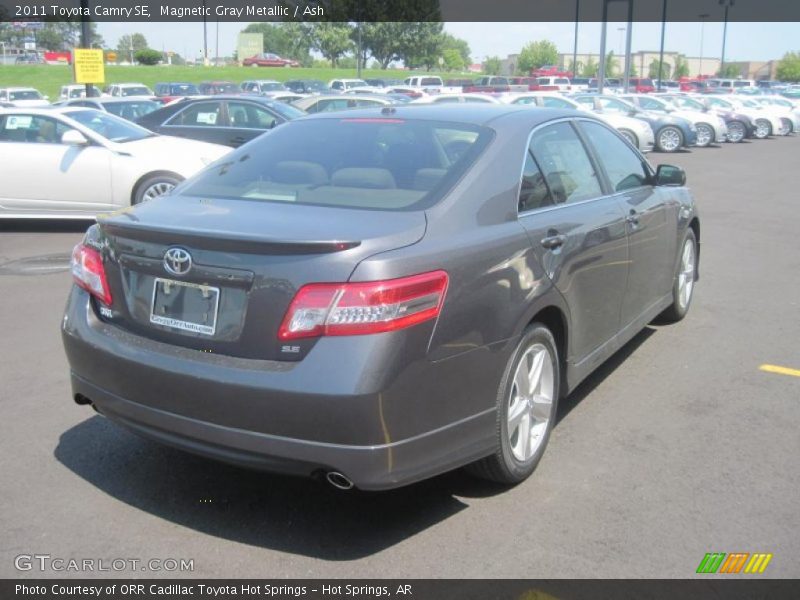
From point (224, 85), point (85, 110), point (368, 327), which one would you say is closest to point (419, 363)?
point (368, 327)

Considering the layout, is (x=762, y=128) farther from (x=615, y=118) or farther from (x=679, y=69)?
(x=679, y=69)

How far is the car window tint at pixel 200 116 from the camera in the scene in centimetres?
1505

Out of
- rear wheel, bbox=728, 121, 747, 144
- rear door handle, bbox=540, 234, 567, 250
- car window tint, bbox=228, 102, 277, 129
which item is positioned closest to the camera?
rear door handle, bbox=540, 234, 567, 250

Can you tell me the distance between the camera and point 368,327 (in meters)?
3.07

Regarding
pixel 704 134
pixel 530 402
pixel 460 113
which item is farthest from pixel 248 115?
pixel 704 134

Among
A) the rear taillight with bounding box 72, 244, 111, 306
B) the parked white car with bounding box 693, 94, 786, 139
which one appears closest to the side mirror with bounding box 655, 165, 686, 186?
the rear taillight with bounding box 72, 244, 111, 306

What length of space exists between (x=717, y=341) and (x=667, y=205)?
3.72 ft

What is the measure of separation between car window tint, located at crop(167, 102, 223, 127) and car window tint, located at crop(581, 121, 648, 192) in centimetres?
1059

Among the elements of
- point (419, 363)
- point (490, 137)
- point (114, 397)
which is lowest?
point (114, 397)

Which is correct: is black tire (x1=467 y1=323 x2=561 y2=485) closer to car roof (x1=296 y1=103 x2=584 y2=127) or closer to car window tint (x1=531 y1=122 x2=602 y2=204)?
car window tint (x1=531 y1=122 x2=602 y2=204)

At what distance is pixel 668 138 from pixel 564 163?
22292 mm

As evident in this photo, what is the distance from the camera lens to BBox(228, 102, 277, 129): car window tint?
15039mm

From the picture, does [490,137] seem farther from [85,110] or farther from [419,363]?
[85,110]

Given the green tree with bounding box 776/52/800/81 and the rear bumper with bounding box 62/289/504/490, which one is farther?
the green tree with bounding box 776/52/800/81
